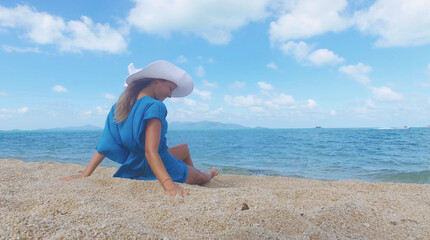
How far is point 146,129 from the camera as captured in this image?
2.70 metres

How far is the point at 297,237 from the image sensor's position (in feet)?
5.54

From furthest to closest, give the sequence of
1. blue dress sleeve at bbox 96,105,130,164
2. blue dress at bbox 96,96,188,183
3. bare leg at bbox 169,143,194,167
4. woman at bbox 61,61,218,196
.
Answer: bare leg at bbox 169,143,194,167 → blue dress sleeve at bbox 96,105,130,164 → blue dress at bbox 96,96,188,183 → woman at bbox 61,61,218,196

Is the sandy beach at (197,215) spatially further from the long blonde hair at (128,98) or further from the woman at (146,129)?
the long blonde hair at (128,98)

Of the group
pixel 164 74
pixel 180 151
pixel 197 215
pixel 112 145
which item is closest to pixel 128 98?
pixel 164 74

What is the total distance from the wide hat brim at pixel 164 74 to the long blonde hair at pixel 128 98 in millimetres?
60

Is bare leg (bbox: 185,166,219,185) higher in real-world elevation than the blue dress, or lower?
lower

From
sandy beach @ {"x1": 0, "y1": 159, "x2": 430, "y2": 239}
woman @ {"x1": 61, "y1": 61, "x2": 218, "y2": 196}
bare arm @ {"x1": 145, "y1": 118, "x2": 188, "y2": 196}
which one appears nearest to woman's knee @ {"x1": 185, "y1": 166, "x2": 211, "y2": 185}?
woman @ {"x1": 61, "y1": 61, "x2": 218, "y2": 196}

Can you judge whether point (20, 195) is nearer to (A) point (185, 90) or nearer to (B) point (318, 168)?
(A) point (185, 90)

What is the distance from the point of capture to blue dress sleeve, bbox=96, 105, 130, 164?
315 centimetres

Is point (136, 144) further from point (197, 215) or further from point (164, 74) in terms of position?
point (197, 215)

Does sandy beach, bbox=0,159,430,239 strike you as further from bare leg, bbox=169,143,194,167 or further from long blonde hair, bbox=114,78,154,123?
bare leg, bbox=169,143,194,167

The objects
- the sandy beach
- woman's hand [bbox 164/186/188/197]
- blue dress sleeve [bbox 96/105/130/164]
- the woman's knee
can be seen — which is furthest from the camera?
the woman's knee

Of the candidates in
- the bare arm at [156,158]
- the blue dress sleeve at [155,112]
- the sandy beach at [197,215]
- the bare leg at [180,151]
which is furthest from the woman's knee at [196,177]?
the blue dress sleeve at [155,112]

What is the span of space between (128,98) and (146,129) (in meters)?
0.50
